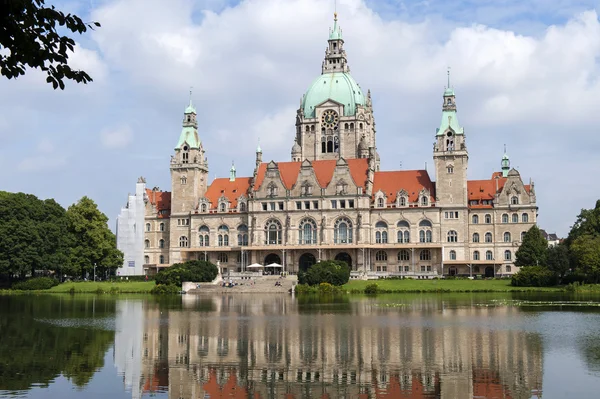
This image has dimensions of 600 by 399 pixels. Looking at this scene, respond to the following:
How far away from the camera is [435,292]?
73938mm

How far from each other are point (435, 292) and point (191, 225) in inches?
1601

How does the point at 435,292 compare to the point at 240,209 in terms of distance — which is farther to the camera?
the point at 240,209

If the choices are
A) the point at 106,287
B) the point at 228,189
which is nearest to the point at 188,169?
the point at 228,189

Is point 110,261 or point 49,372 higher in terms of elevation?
point 110,261

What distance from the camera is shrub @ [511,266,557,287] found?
74688 millimetres

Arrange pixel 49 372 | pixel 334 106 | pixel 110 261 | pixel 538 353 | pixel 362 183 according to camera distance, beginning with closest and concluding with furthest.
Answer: pixel 49 372 < pixel 538 353 < pixel 110 261 < pixel 362 183 < pixel 334 106

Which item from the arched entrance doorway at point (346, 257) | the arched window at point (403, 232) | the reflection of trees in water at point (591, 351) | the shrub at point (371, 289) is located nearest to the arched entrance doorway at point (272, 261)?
the arched entrance doorway at point (346, 257)

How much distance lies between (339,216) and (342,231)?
1.92 meters

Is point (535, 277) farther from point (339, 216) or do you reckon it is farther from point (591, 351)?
point (591, 351)

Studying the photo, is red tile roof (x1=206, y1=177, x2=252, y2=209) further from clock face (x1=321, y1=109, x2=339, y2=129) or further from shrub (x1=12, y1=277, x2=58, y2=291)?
shrub (x1=12, y1=277, x2=58, y2=291)

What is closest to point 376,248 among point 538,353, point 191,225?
point 191,225

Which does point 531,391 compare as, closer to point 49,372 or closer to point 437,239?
point 49,372

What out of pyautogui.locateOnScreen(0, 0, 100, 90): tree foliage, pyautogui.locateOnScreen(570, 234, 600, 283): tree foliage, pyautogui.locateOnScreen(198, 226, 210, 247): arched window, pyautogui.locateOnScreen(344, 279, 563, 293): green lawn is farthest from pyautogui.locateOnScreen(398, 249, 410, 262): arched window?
pyautogui.locateOnScreen(0, 0, 100, 90): tree foliage

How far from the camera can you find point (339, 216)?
96438 millimetres
